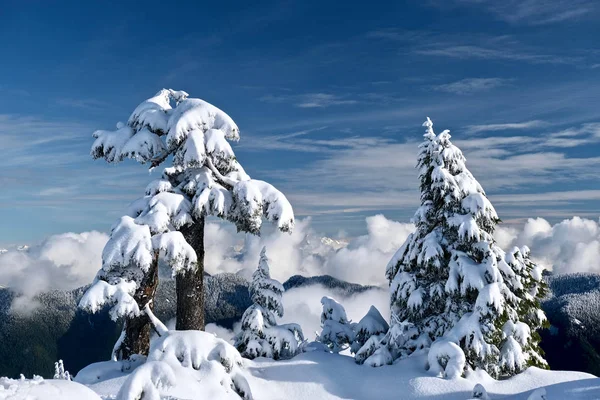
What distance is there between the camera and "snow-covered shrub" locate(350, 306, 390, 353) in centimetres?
1836

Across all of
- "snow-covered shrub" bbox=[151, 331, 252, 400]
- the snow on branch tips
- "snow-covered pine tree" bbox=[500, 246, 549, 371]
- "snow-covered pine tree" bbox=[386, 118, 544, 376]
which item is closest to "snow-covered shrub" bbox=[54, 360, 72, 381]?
"snow-covered shrub" bbox=[151, 331, 252, 400]

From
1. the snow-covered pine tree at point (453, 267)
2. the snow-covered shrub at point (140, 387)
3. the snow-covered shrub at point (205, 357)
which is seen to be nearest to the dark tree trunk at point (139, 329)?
Result: the snow-covered shrub at point (205, 357)

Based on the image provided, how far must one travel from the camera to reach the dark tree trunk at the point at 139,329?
1586cm

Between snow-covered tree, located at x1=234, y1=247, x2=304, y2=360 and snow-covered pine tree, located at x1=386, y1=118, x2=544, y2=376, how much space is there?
439 cm

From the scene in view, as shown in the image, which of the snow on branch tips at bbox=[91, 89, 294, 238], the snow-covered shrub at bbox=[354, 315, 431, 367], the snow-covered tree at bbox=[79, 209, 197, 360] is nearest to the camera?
the snow-covered tree at bbox=[79, 209, 197, 360]

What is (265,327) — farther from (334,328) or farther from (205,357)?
(205,357)

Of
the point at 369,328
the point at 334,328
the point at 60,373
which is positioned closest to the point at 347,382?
the point at 369,328

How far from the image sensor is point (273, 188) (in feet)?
55.5

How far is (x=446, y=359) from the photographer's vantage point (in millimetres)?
15438

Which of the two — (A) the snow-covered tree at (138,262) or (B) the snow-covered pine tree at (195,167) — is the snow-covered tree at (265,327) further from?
(A) the snow-covered tree at (138,262)

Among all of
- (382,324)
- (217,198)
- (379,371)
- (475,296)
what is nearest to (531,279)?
(475,296)

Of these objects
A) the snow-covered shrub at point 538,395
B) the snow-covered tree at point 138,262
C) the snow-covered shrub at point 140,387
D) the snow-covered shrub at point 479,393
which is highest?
the snow-covered tree at point 138,262

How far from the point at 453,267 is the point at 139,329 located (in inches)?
419

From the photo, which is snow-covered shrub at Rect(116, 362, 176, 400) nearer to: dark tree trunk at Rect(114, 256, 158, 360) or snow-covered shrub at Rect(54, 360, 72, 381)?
snow-covered shrub at Rect(54, 360, 72, 381)
